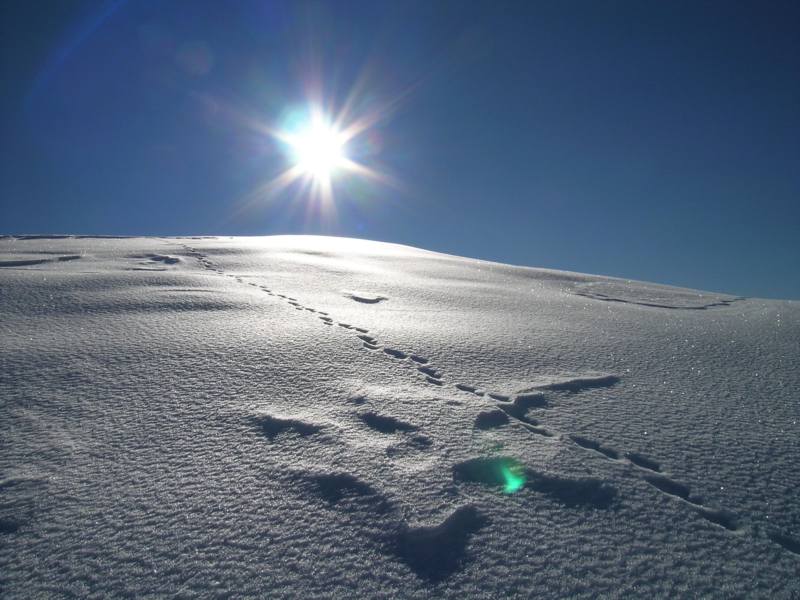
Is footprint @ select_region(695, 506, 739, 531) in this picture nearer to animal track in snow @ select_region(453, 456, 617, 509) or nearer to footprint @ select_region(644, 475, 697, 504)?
footprint @ select_region(644, 475, 697, 504)

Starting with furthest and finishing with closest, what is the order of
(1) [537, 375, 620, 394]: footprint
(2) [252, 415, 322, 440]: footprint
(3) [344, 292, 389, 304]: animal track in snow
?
1. (3) [344, 292, 389, 304]: animal track in snow
2. (1) [537, 375, 620, 394]: footprint
3. (2) [252, 415, 322, 440]: footprint

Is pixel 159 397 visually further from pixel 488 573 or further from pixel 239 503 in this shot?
pixel 488 573

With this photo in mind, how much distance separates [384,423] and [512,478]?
427 mm

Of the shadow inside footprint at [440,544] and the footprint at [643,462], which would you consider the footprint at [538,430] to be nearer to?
the footprint at [643,462]

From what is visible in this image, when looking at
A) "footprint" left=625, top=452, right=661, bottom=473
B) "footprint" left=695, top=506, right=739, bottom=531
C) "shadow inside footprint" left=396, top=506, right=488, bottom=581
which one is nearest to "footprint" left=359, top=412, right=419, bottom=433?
"shadow inside footprint" left=396, top=506, right=488, bottom=581

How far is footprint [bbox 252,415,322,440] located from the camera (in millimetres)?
1337

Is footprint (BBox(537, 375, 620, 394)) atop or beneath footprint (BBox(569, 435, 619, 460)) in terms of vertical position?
→ atop

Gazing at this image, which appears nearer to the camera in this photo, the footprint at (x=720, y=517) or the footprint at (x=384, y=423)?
the footprint at (x=720, y=517)

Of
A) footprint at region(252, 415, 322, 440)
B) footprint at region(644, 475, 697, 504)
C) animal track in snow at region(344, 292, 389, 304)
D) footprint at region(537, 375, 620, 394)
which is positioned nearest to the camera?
footprint at region(644, 475, 697, 504)

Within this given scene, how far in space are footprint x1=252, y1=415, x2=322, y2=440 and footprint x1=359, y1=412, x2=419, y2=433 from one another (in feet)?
0.51

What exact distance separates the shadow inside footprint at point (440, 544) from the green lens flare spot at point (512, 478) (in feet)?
0.42

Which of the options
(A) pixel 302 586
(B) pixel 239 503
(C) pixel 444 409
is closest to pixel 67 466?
(B) pixel 239 503

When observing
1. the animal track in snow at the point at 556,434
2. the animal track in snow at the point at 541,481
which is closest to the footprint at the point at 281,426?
the animal track in snow at the point at 556,434

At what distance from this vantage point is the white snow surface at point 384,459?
0.88 metres
